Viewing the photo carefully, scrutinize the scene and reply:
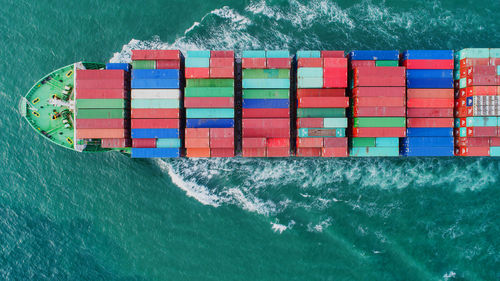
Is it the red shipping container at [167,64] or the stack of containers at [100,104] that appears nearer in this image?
the stack of containers at [100,104]

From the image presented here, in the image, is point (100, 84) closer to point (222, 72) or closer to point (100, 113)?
point (100, 113)

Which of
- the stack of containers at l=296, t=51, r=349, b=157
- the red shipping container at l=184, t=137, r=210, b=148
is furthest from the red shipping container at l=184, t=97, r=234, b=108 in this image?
the stack of containers at l=296, t=51, r=349, b=157

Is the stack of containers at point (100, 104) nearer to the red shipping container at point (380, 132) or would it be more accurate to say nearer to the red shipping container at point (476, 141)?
the red shipping container at point (380, 132)

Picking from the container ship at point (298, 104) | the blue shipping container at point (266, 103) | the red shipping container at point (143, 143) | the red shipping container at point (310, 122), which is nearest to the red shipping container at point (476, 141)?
the container ship at point (298, 104)

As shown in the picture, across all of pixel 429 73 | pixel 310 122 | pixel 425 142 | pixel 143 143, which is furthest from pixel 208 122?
pixel 429 73

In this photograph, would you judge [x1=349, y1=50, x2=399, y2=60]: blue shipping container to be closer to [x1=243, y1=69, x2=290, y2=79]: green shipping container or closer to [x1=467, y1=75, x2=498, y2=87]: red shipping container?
[x1=243, y1=69, x2=290, y2=79]: green shipping container

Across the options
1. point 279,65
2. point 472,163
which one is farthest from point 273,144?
point 472,163
